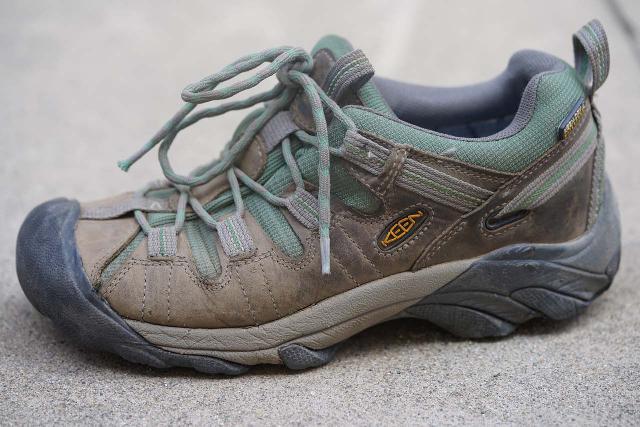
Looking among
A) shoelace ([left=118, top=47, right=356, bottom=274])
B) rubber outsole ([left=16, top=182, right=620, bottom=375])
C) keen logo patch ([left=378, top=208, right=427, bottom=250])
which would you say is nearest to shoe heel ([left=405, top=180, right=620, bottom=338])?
rubber outsole ([left=16, top=182, right=620, bottom=375])

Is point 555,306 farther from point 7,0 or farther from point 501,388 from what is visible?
point 7,0

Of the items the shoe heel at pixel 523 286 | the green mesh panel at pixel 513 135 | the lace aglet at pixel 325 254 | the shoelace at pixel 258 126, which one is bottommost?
the shoe heel at pixel 523 286

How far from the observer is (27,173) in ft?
5.24

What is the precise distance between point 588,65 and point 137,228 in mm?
661

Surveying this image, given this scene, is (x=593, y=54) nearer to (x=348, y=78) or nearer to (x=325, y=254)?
(x=348, y=78)

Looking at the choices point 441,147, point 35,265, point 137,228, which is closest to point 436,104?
point 441,147

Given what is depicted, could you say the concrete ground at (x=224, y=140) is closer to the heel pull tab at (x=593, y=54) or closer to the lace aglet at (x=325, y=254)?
the lace aglet at (x=325, y=254)

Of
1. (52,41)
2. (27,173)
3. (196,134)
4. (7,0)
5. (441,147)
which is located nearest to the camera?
(441,147)

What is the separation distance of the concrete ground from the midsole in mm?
46

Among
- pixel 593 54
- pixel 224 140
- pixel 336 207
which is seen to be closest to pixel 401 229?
pixel 336 207

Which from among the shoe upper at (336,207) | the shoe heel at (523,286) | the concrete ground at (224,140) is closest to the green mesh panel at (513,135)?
the shoe upper at (336,207)

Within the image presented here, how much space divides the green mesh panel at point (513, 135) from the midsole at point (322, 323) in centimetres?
15

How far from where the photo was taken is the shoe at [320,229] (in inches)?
36.4

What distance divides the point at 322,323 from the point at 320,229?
0.44 feet
